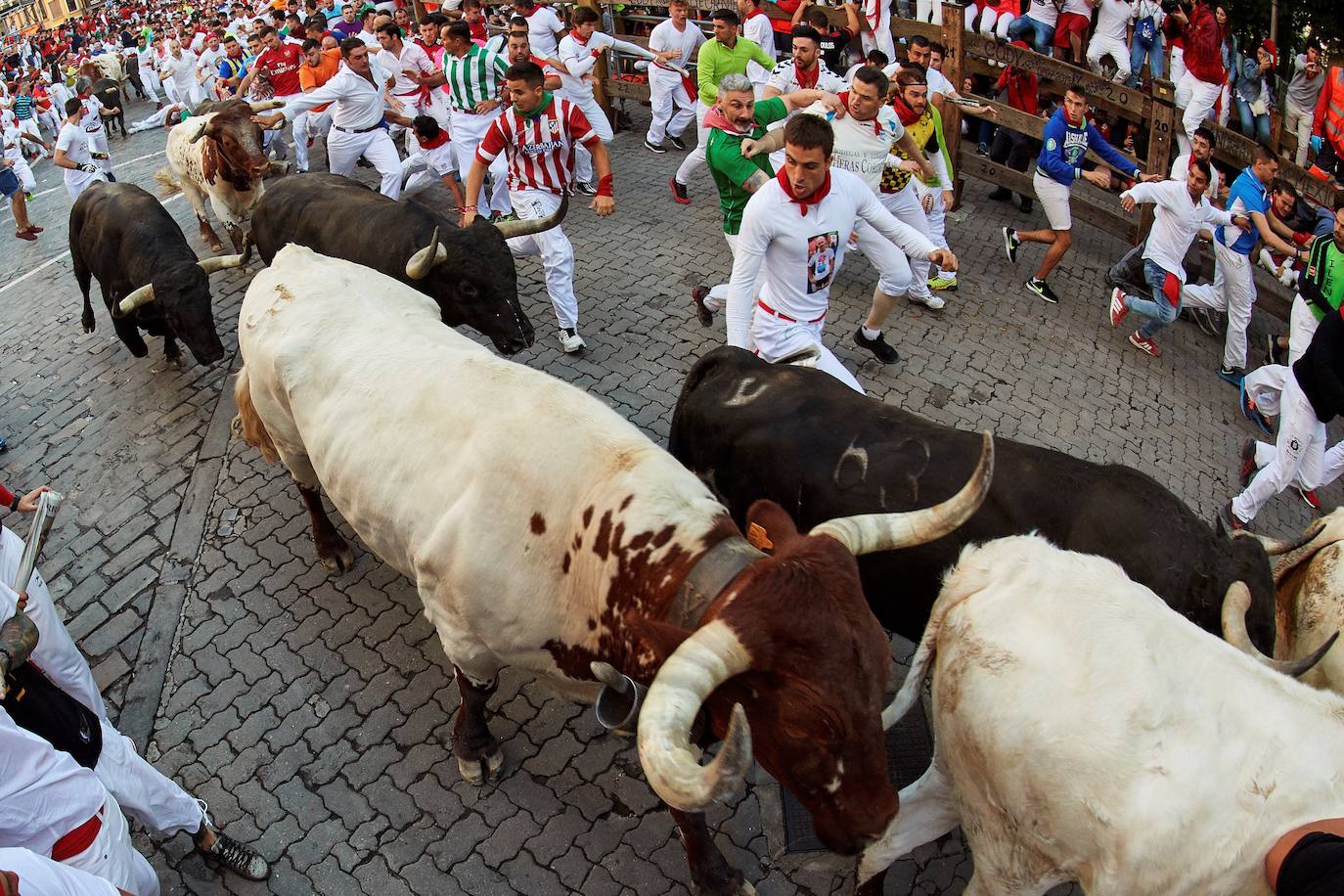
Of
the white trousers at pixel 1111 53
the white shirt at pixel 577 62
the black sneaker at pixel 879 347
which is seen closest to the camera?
the black sneaker at pixel 879 347

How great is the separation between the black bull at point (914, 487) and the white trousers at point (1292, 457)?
9.64ft

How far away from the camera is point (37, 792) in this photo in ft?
10.5

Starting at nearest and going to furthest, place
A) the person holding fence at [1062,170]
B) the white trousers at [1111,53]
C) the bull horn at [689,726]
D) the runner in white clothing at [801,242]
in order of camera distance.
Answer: the bull horn at [689,726], the runner in white clothing at [801,242], the person holding fence at [1062,170], the white trousers at [1111,53]

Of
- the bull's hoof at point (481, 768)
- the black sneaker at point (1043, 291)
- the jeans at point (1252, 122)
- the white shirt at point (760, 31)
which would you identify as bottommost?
the black sneaker at point (1043, 291)

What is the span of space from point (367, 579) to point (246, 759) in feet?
4.49

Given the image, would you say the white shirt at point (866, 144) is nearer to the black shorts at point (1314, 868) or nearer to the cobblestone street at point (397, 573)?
the cobblestone street at point (397, 573)

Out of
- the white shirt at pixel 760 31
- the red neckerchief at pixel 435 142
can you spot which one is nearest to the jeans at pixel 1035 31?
the white shirt at pixel 760 31

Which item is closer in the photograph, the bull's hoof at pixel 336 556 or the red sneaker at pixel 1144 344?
the bull's hoof at pixel 336 556

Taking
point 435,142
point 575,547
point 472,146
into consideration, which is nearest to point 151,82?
point 435,142

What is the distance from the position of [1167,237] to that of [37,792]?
31.2 feet

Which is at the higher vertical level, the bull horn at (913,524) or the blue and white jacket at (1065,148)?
the bull horn at (913,524)

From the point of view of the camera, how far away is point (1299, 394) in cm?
650

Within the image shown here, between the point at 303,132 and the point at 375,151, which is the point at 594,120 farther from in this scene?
the point at 303,132

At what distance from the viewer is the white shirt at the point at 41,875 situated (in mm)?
2674
